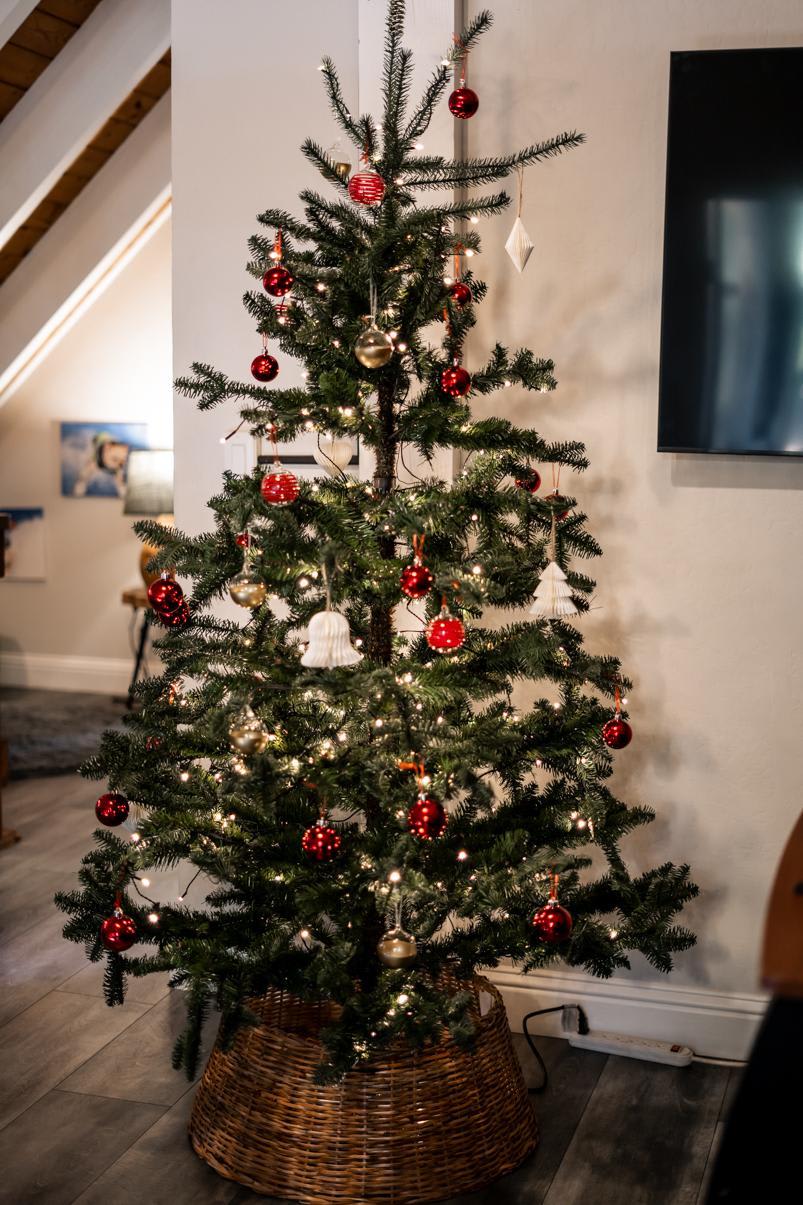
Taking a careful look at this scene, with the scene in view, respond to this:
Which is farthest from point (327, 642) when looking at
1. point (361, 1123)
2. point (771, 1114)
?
point (771, 1114)

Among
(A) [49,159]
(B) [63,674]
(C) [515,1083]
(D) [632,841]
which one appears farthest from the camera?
(B) [63,674]

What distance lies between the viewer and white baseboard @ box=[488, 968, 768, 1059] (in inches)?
96.7

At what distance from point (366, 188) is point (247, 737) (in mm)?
861

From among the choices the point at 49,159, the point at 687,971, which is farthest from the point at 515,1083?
the point at 49,159

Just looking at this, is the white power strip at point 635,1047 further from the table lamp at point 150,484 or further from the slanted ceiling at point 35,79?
the slanted ceiling at point 35,79

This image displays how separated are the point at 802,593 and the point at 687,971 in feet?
2.73

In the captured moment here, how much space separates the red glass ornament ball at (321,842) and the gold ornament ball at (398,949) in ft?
0.54

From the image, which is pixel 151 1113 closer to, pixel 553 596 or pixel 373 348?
pixel 553 596

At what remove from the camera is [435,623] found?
70.0 inches

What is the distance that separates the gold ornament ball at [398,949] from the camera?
1.84m

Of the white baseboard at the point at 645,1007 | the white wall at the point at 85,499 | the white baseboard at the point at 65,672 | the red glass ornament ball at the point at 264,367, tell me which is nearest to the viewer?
the red glass ornament ball at the point at 264,367

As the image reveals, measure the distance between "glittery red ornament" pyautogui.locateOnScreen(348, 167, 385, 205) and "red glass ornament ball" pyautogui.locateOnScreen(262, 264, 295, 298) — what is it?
6.2 inches

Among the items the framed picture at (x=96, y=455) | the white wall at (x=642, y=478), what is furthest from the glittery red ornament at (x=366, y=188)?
the framed picture at (x=96, y=455)

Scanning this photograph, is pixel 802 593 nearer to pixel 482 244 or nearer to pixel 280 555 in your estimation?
pixel 482 244
